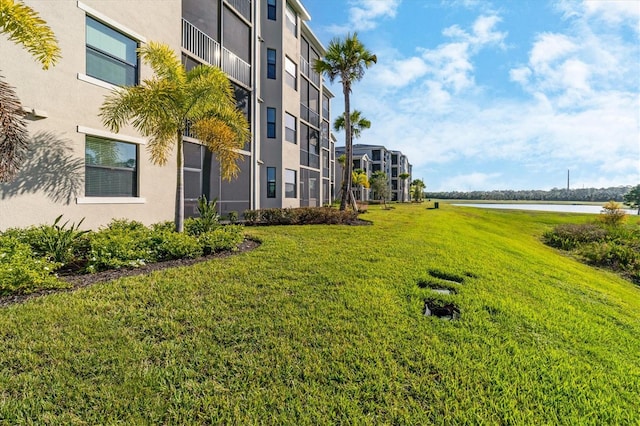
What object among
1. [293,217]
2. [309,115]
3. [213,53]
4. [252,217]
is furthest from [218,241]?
[309,115]

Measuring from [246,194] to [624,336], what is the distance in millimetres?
14507

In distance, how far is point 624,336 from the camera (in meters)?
4.77

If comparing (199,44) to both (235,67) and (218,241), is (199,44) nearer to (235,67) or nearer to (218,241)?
(235,67)

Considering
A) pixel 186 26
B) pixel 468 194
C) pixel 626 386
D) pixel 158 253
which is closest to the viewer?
pixel 626 386

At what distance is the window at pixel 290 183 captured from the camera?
19.4 m

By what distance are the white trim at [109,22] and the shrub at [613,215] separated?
2788 cm

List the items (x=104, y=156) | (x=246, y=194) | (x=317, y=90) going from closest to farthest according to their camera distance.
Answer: (x=104, y=156)
(x=246, y=194)
(x=317, y=90)

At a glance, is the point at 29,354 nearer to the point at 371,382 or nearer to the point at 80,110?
the point at 371,382

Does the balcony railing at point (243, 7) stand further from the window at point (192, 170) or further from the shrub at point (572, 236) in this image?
the shrub at point (572, 236)

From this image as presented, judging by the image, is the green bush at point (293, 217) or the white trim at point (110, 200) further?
the green bush at point (293, 217)

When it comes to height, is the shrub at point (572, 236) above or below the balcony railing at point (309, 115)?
below

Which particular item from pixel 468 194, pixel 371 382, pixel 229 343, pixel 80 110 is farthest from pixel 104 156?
pixel 468 194

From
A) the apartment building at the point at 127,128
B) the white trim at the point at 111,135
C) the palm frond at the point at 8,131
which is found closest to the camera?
the palm frond at the point at 8,131

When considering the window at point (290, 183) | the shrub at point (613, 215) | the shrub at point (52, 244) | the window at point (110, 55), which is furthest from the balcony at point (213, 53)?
the shrub at point (613, 215)
